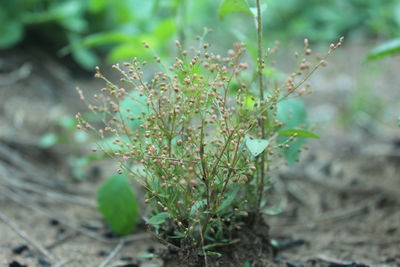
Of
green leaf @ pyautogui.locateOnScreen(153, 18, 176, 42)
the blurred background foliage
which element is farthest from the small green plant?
green leaf @ pyautogui.locateOnScreen(153, 18, 176, 42)

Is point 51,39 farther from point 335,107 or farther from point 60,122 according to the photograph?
point 335,107

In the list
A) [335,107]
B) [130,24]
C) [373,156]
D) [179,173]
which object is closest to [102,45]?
[130,24]

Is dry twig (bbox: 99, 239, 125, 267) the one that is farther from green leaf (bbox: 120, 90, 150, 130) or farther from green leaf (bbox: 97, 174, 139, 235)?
green leaf (bbox: 120, 90, 150, 130)

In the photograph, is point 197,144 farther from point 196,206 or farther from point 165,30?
→ point 165,30

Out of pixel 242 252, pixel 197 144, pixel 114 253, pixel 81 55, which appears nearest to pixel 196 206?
pixel 197 144

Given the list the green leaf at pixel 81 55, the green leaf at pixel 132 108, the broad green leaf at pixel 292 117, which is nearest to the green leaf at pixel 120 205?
the green leaf at pixel 132 108
